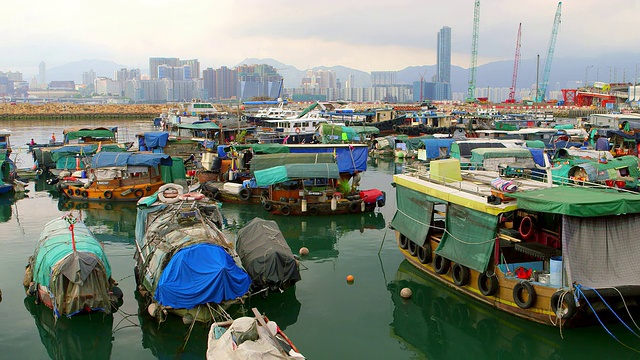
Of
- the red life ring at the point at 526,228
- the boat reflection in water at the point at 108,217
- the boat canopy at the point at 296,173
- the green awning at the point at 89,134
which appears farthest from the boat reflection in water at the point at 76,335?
the green awning at the point at 89,134

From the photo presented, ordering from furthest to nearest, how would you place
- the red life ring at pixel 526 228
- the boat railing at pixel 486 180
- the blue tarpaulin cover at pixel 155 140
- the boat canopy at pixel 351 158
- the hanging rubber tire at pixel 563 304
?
the blue tarpaulin cover at pixel 155 140 → the boat canopy at pixel 351 158 → the boat railing at pixel 486 180 → the red life ring at pixel 526 228 → the hanging rubber tire at pixel 563 304

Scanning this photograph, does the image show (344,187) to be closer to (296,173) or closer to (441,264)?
(296,173)

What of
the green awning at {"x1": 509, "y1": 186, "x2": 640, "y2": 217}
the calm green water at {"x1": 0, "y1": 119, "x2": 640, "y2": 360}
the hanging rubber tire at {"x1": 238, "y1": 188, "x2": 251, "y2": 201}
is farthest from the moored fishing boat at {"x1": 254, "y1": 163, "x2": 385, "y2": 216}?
the green awning at {"x1": 509, "y1": 186, "x2": 640, "y2": 217}

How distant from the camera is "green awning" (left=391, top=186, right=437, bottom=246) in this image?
49.3 ft

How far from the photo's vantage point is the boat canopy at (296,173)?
21.9 meters

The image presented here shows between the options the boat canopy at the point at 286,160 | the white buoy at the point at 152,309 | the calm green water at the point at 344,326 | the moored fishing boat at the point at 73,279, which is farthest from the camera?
the boat canopy at the point at 286,160

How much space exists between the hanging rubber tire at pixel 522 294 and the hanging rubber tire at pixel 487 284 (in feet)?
1.84

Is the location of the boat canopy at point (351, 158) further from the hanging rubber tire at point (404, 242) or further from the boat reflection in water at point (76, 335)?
the boat reflection in water at point (76, 335)

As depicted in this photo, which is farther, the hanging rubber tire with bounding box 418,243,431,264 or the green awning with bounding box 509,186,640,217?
the hanging rubber tire with bounding box 418,243,431,264

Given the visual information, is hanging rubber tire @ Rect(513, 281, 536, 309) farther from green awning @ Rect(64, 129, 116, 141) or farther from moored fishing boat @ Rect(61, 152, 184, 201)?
green awning @ Rect(64, 129, 116, 141)

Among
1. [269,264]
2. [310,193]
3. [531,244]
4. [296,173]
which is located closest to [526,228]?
[531,244]

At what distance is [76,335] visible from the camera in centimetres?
1208

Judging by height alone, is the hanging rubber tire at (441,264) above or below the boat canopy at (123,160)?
below

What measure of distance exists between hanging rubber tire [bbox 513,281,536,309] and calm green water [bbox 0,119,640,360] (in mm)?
649
